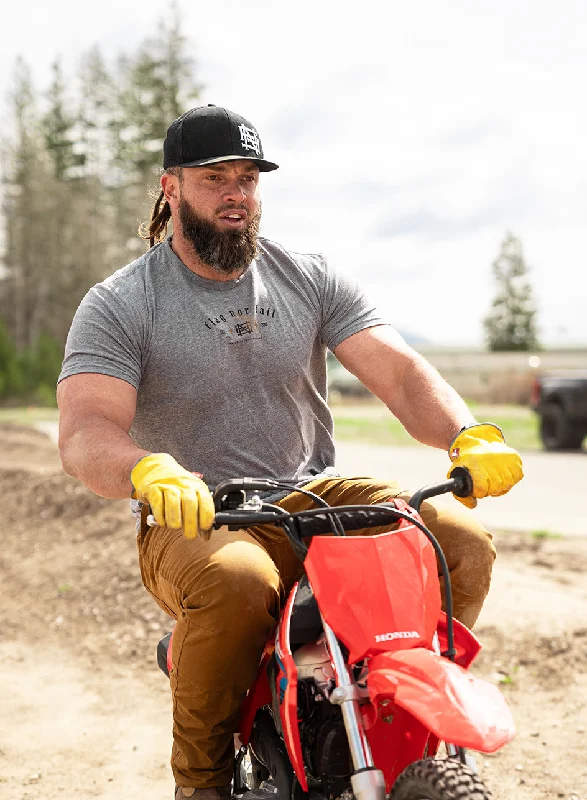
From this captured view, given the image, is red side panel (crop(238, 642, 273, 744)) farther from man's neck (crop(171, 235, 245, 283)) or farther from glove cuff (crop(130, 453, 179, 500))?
man's neck (crop(171, 235, 245, 283))

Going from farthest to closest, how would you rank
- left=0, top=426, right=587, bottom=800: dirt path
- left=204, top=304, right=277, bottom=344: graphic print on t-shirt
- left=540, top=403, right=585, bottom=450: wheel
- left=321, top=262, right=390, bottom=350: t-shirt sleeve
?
left=540, top=403, right=585, bottom=450: wheel
left=0, top=426, right=587, bottom=800: dirt path
left=321, top=262, right=390, bottom=350: t-shirt sleeve
left=204, top=304, right=277, bottom=344: graphic print on t-shirt

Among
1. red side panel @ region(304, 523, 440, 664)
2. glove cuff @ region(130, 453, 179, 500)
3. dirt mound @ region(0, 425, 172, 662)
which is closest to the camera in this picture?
red side panel @ region(304, 523, 440, 664)

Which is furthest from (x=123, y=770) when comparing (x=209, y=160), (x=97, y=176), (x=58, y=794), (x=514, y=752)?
(x=97, y=176)

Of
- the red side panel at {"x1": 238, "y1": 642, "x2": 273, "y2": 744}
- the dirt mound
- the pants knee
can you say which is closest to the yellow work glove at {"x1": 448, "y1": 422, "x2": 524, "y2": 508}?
the pants knee

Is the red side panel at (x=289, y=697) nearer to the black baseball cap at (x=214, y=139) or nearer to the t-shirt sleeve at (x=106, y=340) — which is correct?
the t-shirt sleeve at (x=106, y=340)

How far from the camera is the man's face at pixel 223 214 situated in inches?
142

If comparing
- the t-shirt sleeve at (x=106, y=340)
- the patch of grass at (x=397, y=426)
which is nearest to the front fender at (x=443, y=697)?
the t-shirt sleeve at (x=106, y=340)

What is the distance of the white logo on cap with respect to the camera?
11.6ft

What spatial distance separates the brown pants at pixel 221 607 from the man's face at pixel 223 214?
1.04m

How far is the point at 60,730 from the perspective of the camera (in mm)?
4559

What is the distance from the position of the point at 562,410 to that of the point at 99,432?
1428 centimetres

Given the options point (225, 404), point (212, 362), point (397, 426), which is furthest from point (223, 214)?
point (397, 426)

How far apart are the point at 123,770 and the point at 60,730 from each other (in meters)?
0.58

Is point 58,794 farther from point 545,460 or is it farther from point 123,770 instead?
point 545,460
